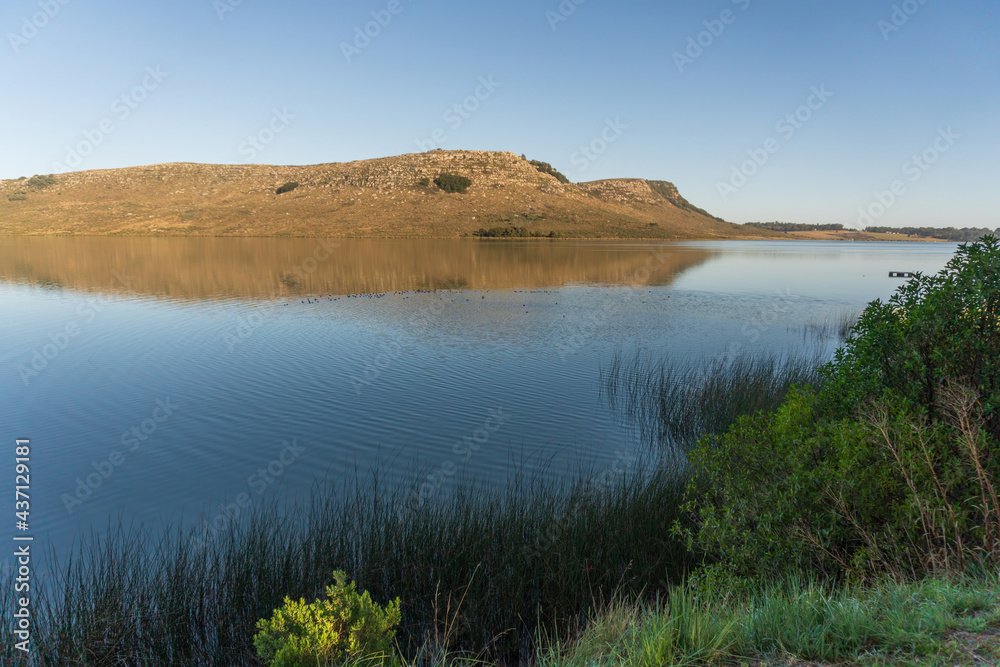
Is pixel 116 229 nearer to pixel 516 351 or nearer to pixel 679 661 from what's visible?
pixel 516 351

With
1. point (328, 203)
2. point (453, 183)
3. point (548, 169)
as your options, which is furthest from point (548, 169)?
point (328, 203)

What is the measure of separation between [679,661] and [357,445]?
8.45m

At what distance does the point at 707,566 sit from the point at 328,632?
13.5ft

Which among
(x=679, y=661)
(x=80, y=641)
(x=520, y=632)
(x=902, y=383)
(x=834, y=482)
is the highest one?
(x=902, y=383)

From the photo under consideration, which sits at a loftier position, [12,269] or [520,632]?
[12,269]

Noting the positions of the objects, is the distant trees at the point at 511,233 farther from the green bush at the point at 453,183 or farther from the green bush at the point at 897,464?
the green bush at the point at 897,464

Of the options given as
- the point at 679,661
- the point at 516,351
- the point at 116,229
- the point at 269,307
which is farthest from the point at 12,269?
the point at 116,229

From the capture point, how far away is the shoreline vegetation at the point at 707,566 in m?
3.90

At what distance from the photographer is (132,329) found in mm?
22031

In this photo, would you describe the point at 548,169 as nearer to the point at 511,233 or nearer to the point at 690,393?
the point at 511,233

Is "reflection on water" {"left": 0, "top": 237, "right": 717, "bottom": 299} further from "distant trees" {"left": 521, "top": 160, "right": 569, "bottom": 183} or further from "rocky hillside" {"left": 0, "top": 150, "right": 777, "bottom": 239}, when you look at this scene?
"distant trees" {"left": 521, "top": 160, "right": 569, "bottom": 183}

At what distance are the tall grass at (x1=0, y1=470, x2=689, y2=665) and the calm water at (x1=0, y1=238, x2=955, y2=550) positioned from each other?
7.11 feet

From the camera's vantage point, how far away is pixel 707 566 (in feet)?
19.1

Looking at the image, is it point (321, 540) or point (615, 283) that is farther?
point (615, 283)
